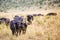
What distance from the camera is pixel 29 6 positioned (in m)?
3.46

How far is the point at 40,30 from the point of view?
327 cm

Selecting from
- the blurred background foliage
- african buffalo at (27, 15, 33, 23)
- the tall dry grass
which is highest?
the blurred background foliage

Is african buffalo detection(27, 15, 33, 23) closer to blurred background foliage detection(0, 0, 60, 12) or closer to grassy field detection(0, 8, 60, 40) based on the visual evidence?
grassy field detection(0, 8, 60, 40)

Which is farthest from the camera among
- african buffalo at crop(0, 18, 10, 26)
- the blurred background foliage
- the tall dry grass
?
the blurred background foliage

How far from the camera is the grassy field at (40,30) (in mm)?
3181

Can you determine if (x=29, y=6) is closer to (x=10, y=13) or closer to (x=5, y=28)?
(x=10, y=13)

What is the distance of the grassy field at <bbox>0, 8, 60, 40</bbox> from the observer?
10.4ft

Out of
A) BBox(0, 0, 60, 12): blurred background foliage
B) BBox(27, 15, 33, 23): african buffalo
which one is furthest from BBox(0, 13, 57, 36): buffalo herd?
BBox(0, 0, 60, 12): blurred background foliage

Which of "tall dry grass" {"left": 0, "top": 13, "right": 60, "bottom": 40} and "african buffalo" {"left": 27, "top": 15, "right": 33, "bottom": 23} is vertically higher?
"african buffalo" {"left": 27, "top": 15, "right": 33, "bottom": 23}

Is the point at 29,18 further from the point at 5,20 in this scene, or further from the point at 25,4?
the point at 5,20

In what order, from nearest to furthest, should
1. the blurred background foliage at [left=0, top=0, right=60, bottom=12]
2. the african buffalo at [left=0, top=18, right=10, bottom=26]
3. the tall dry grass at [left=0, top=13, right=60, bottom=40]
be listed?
1. the tall dry grass at [left=0, top=13, right=60, bottom=40]
2. the african buffalo at [left=0, top=18, right=10, bottom=26]
3. the blurred background foliage at [left=0, top=0, right=60, bottom=12]

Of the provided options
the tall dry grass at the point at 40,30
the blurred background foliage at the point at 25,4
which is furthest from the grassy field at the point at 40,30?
the blurred background foliage at the point at 25,4

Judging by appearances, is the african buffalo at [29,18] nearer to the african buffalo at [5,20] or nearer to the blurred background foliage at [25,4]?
the blurred background foliage at [25,4]

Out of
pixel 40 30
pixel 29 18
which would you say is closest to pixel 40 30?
pixel 40 30
